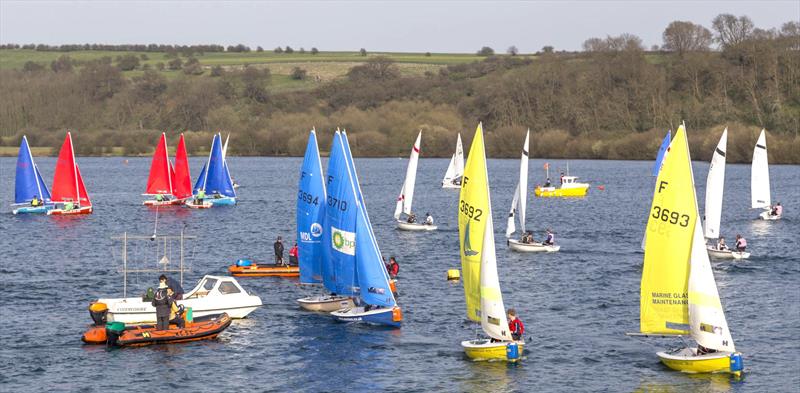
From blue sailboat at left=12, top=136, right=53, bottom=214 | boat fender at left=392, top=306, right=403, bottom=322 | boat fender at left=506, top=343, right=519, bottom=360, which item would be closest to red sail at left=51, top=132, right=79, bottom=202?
blue sailboat at left=12, top=136, right=53, bottom=214

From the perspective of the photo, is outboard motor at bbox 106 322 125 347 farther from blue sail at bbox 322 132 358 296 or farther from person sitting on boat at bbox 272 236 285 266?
person sitting on boat at bbox 272 236 285 266

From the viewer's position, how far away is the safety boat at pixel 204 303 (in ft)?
159

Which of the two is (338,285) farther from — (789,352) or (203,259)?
(203,259)

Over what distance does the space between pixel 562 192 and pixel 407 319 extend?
3239 inches

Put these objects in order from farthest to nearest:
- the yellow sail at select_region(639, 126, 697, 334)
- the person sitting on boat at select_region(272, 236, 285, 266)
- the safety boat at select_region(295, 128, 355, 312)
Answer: the person sitting on boat at select_region(272, 236, 285, 266) → the safety boat at select_region(295, 128, 355, 312) → the yellow sail at select_region(639, 126, 697, 334)

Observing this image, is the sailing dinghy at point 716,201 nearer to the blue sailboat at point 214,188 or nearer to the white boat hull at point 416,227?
the white boat hull at point 416,227

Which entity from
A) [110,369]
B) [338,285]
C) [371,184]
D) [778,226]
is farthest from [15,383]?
[371,184]

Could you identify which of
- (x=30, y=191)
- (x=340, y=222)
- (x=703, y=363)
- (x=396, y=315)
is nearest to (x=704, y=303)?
(x=703, y=363)

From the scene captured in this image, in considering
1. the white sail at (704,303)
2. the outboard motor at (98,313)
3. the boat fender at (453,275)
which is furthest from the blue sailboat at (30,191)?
the white sail at (704,303)

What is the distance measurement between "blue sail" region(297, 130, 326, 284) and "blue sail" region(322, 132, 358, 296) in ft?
6.20

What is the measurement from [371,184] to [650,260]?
110255mm

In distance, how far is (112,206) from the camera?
118m

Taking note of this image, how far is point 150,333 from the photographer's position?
4634cm

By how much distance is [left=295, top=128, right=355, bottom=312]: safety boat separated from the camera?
53531 mm
